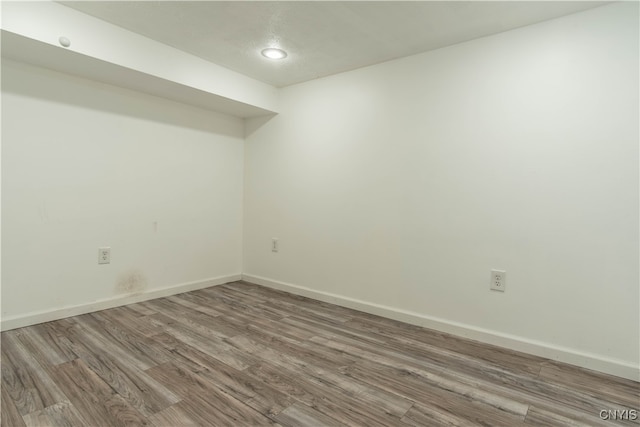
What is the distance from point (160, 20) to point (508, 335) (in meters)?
3.00

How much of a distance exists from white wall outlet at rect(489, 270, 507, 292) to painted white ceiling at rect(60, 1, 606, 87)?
155 centimetres

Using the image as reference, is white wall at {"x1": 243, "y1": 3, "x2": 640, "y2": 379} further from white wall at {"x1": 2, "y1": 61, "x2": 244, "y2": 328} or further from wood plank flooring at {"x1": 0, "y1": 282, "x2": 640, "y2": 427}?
white wall at {"x1": 2, "y1": 61, "x2": 244, "y2": 328}

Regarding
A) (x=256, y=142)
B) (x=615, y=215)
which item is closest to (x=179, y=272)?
(x=256, y=142)

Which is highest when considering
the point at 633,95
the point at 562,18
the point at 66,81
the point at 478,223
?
the point at 562,18

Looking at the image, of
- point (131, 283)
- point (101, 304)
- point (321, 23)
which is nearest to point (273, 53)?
point (321, 23)

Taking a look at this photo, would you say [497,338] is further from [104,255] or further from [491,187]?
[104,255]

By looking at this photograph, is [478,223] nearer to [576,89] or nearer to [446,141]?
[446,141]

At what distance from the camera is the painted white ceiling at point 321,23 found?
1.92 metres

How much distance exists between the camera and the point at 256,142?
360 cm

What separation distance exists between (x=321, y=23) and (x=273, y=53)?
58 cm

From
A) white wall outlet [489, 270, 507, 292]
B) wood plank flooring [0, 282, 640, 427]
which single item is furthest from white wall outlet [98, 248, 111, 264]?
white wall outlet [489, 270, 507, 292]

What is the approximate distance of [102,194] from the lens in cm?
264

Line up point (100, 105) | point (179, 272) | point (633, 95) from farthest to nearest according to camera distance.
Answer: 1. point (179, 272)
2. point (100, 105)
3. point (633, 95)

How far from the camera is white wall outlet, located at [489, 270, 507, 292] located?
2.16 m
